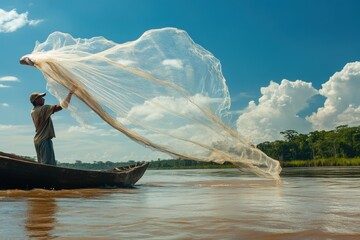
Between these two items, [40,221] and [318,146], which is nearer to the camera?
[40,221]

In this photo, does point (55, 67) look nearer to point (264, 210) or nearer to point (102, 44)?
point (102, 44)

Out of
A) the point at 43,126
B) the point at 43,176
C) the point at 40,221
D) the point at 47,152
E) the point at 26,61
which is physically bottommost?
the point at 40,221

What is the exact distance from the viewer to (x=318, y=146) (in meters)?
81.8

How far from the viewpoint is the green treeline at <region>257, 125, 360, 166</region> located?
254ft

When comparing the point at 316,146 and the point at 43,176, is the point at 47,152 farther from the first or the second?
the point at 316,146

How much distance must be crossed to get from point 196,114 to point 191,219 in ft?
14.4

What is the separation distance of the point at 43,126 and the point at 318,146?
79099 millimetres

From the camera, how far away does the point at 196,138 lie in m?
8.45

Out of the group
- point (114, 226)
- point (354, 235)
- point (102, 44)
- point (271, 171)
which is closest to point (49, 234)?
point (114, 226)

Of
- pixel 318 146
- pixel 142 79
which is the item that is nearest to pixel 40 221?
pixel 142 79

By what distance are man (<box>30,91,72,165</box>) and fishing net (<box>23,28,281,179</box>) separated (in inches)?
25.6

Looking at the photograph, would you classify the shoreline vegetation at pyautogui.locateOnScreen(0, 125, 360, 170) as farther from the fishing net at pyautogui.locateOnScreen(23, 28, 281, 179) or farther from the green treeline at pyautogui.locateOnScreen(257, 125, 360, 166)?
the fishing net at pyautogui.locateOnScreen(23, 28, 281, 179)

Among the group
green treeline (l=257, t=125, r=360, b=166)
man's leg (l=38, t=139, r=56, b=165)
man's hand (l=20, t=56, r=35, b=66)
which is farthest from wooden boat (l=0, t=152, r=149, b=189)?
green treeline (l=257, t=125, r=360, b=166)

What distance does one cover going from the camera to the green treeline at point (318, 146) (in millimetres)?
77438
